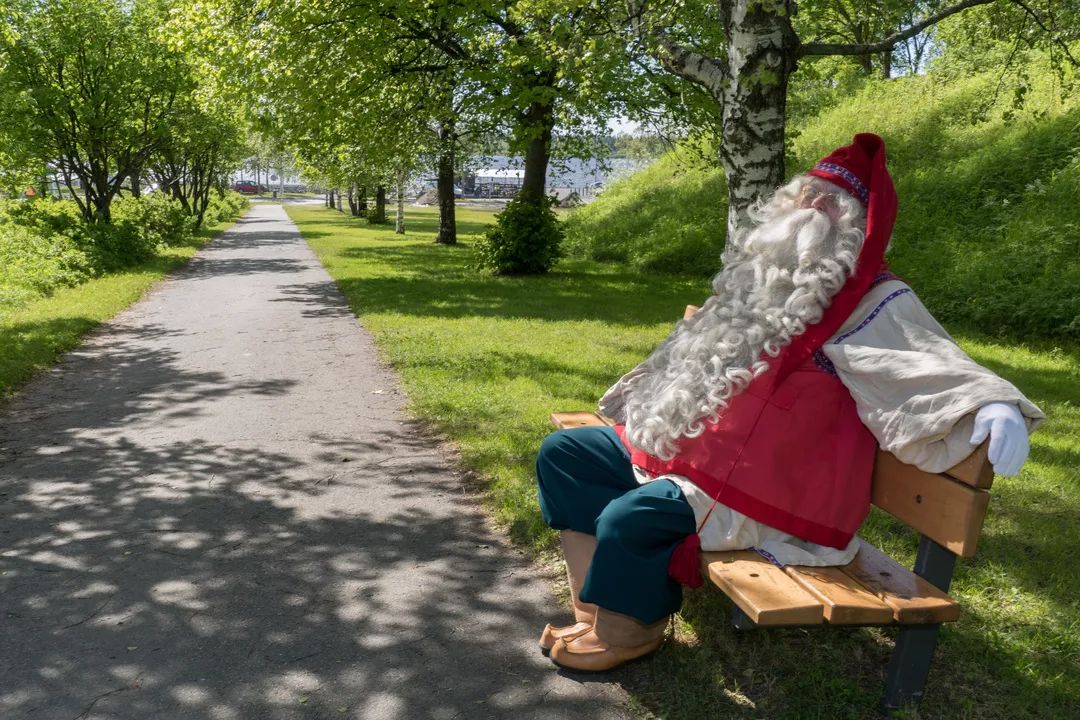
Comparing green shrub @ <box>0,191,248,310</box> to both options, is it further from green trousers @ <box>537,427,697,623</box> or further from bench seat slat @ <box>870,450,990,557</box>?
bench seat slat @ <box>870,450,990,557</box>

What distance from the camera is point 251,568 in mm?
4047

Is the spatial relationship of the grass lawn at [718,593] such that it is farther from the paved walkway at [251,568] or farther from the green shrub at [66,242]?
the green shrub at [66,242]

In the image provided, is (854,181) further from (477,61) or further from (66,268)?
(66,268)

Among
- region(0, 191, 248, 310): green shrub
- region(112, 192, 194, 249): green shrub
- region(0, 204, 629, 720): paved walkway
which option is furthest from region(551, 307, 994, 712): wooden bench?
region(112, 192, 194, 249): green shrub

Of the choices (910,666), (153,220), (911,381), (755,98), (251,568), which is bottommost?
(251,568)

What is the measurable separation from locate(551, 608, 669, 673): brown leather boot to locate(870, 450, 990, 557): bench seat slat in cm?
89

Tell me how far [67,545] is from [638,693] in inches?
116

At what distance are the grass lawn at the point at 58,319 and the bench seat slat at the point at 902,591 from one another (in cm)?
711

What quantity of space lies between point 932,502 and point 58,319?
36.5ft

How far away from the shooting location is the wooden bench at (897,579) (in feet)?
8.26

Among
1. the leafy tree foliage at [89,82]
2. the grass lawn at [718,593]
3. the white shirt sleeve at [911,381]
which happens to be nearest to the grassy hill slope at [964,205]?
the grass lawn at [718,593]

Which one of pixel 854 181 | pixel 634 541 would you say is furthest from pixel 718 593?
pixel 854 181

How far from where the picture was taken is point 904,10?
768 centimetres

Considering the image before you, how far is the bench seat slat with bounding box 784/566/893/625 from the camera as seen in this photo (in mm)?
2531
